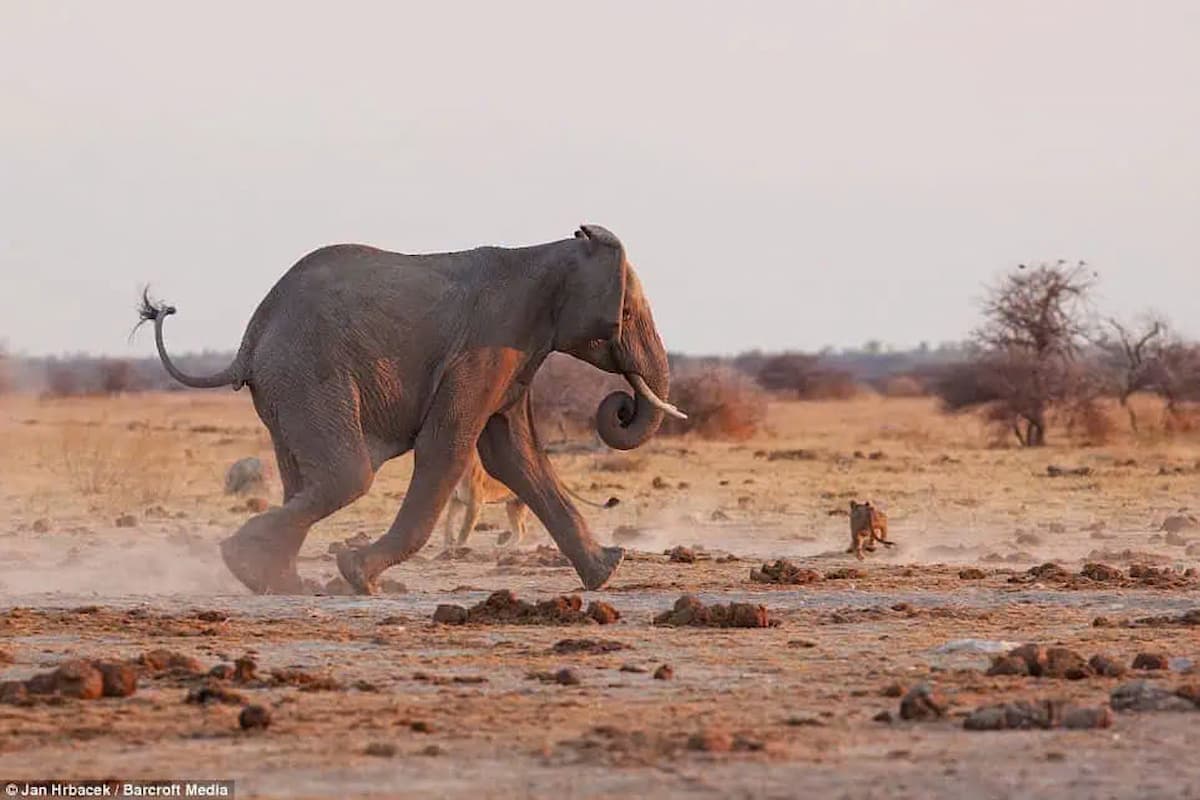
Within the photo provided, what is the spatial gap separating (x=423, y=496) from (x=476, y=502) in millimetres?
5187

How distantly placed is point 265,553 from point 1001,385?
1231 inches

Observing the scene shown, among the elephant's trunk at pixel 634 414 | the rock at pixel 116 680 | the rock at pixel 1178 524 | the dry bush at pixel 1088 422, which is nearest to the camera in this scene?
the rock at pixel 116 680

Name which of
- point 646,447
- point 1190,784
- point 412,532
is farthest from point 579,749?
point 646,447

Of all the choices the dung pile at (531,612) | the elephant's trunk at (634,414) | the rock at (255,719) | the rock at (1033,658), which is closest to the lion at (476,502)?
the elephant's trunk at (634,414)

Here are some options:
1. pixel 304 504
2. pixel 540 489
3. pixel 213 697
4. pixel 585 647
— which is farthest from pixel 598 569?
pixel 213 697

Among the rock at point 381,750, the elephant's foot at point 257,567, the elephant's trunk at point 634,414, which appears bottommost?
the rock at point 381,750

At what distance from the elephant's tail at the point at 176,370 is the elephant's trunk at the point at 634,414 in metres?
2.50

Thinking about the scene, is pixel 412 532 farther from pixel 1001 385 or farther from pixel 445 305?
pixel 1001 385

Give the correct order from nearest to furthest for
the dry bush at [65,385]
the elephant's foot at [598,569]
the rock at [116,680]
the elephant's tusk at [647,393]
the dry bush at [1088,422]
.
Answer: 1. the rock at [116,680]
2. the elephant's foot at [598,569]
3. the elephant's tusk at [647,393]
4. the dry bush at [1088,422]
5. the dry bush at [65,385]

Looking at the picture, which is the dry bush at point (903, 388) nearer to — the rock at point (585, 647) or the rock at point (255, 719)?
the rock at point (585, 647)

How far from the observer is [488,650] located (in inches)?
459

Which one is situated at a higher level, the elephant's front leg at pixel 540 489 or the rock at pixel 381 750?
the elephant's front leg at pixel 540 489

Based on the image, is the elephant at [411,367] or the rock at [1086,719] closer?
the rock at [1086,719]

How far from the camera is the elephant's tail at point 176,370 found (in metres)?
15.3
